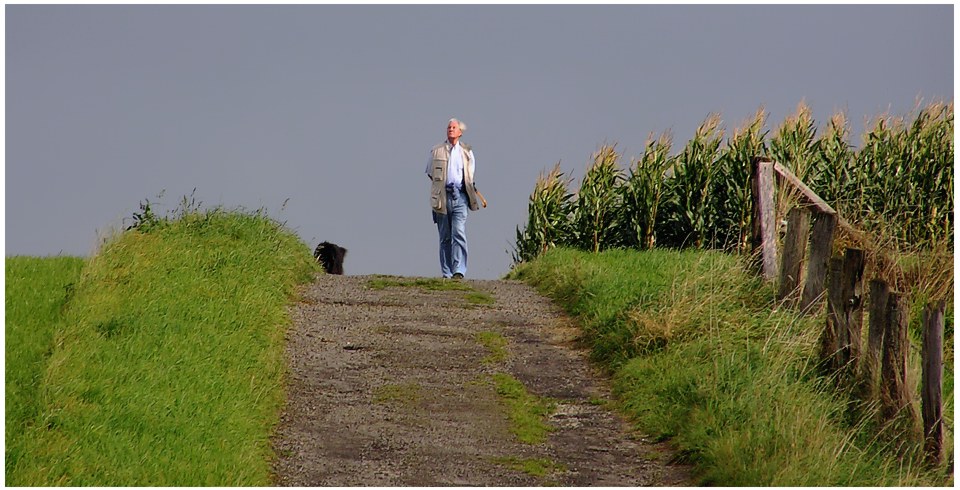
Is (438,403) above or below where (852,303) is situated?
below

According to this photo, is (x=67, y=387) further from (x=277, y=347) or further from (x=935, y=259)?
(x=935, y=259)

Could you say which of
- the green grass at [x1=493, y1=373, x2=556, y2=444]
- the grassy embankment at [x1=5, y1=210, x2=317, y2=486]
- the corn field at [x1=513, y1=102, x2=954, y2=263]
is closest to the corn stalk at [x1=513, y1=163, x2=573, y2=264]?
the corn field at [x1=513, y1=102, x2=954, y2=263]

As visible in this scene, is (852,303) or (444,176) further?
(444,176)

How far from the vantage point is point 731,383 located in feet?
37.8

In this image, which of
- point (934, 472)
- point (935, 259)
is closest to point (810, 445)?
point (934, 472)

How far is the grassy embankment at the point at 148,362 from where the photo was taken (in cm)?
985

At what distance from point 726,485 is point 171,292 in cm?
649

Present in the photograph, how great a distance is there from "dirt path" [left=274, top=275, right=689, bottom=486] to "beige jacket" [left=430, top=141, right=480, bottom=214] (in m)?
2.48

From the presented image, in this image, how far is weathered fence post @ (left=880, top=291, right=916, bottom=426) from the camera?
447 inches

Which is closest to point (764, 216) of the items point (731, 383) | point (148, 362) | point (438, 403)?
point (731, 383)

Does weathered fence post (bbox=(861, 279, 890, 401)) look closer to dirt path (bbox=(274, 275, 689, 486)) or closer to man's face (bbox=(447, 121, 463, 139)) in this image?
dirt path (bbox=(274, 275, 689, 486))

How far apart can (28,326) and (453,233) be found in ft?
21.8

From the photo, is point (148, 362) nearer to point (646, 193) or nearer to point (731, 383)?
point (731, 383)

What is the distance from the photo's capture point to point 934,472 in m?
11.1
